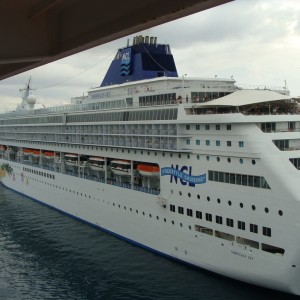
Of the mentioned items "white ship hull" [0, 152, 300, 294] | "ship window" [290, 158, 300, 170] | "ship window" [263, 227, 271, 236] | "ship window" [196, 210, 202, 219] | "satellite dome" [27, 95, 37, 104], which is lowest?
"white ship hull" [0, 152, 300, 294]

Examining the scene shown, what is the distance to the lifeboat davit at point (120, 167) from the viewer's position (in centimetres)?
2240

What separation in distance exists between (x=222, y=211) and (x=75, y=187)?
1356cm

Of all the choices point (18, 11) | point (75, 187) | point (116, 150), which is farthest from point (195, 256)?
point (18, 11)

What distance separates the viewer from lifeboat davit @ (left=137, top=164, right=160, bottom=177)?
2016 centimetres

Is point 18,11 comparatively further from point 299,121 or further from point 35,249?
point 35,249

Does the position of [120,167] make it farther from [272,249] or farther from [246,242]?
[272,249]

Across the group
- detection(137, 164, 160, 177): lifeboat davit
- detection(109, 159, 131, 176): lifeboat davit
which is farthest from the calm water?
detection(137, 164, 160, 177): lifeboat davit

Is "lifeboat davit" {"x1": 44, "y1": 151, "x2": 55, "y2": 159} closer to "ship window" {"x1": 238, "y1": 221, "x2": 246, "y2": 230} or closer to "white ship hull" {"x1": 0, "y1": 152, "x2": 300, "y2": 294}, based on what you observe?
"white ship hull" {"x1": 0, "y1": 152, "x2": 300, "y2": 294}

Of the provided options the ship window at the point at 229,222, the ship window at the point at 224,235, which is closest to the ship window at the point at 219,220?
the ship window at the point at 229,222

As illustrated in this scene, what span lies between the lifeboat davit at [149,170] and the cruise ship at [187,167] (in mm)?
54

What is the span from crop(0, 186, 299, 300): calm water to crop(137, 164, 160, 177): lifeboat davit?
3818 mm

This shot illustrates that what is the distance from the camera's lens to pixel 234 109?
56.8ft

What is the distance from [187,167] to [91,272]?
620 centimetres

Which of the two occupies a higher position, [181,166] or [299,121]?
[299,121]
